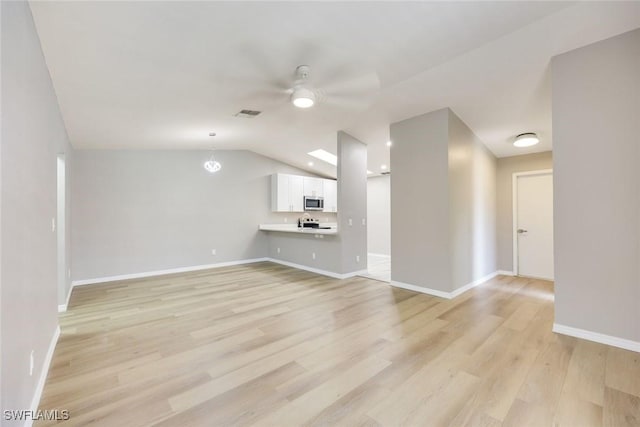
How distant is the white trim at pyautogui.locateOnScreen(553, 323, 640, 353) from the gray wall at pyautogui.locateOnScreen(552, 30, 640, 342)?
0.12 feet

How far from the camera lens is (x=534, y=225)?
5.43m

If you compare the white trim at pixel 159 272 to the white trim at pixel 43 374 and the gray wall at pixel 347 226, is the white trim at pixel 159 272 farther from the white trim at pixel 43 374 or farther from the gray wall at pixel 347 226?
the white trim at pixel 43 374

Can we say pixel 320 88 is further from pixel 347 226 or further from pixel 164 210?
pixel 164 210

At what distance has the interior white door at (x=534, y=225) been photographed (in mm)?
5254

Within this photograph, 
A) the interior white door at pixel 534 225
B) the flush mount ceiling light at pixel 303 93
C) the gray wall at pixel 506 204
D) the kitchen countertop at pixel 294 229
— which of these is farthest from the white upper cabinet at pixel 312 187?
the flush mount ceiling light at pixel 303 93

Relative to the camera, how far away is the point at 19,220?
1.62 m

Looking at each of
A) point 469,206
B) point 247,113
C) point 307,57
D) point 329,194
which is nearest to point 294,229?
point 329,194

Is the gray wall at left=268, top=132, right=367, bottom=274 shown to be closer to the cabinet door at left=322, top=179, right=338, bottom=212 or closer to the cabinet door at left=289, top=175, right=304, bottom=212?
the cabinet door at left=289, top=175, right=304, bottom=212

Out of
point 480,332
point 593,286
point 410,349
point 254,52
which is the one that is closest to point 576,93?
point 593,286

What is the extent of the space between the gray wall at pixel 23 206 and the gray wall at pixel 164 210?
3.31 metres

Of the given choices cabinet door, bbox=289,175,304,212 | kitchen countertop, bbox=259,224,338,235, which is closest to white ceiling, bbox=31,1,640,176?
kitchen countertop, bbox=259,224,338,235

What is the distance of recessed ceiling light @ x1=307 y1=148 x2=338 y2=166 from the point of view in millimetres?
6810

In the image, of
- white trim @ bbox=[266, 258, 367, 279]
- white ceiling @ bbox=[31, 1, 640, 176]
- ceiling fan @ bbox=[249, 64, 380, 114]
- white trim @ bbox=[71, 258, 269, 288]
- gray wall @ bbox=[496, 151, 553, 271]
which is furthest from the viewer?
gray wall @ bbox=[496, 151, 553, 271]

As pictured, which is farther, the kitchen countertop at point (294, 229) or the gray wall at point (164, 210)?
the kitchen countertop at point (294, 229)
